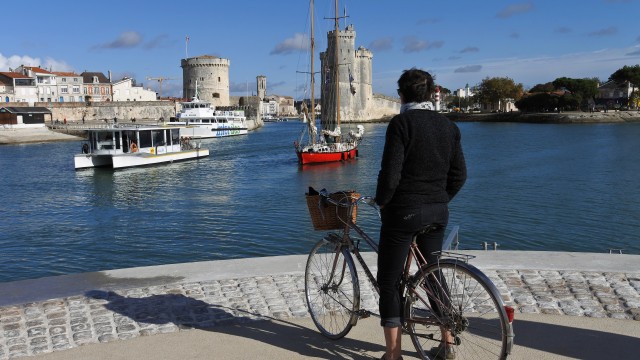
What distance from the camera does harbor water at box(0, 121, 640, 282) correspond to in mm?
11828

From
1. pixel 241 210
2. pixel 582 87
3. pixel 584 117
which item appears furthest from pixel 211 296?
pixel 582 87

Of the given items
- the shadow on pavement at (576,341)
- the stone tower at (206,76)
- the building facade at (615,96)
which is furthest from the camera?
the building facade at (615,96)

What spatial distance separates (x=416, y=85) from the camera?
3.13m

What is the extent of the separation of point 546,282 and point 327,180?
834 inches

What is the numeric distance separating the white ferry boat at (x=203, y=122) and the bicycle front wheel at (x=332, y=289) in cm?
5544

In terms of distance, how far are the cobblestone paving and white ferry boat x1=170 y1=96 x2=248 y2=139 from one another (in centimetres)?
5464

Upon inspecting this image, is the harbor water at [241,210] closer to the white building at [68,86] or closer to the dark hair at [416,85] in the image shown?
the dark hair at [416,85]

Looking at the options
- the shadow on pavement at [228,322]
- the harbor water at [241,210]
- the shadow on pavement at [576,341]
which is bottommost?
the harbor water at [241,210]

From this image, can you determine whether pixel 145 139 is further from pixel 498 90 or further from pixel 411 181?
pixel 498 90

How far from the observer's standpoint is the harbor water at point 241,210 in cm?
1183

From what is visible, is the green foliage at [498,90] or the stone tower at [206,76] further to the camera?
the green foliage at [498,90]

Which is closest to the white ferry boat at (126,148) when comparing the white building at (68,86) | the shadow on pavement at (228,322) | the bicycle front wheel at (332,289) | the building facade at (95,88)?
the shadow on pavement at (228,322)

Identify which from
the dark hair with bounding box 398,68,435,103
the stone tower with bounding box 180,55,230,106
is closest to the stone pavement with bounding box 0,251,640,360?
the dark hair with bounding box 398,68,435,103

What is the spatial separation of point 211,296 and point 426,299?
1989mm
